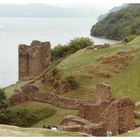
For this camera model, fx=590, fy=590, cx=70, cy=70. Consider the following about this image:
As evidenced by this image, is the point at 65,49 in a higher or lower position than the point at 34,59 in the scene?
lower

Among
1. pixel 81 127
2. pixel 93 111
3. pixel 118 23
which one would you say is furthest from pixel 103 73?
pixel 118 23

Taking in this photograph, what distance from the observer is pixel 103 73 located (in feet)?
156

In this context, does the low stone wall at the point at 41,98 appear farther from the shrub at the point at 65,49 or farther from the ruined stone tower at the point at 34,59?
the shrub at the point at 65,49

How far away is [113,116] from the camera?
2500cm

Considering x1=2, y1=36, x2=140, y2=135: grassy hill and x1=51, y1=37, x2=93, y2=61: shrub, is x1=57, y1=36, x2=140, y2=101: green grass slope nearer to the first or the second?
x1=2, y1=36, x2=140, y2=135: grassy hill

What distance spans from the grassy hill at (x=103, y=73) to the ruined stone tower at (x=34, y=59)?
27.7 ft

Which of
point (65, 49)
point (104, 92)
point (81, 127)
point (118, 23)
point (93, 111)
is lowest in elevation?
point (118, 23)

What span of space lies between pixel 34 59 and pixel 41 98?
22.9 meters

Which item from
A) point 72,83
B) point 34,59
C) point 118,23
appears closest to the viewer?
point 72,83

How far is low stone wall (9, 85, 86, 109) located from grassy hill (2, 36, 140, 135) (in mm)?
651

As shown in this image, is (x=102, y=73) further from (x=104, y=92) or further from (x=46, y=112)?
(x=104, y=92)

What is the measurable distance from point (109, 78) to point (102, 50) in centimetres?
1051

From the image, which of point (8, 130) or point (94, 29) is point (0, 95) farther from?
point (94, 29)

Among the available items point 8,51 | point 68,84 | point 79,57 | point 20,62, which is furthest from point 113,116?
point 8,51
